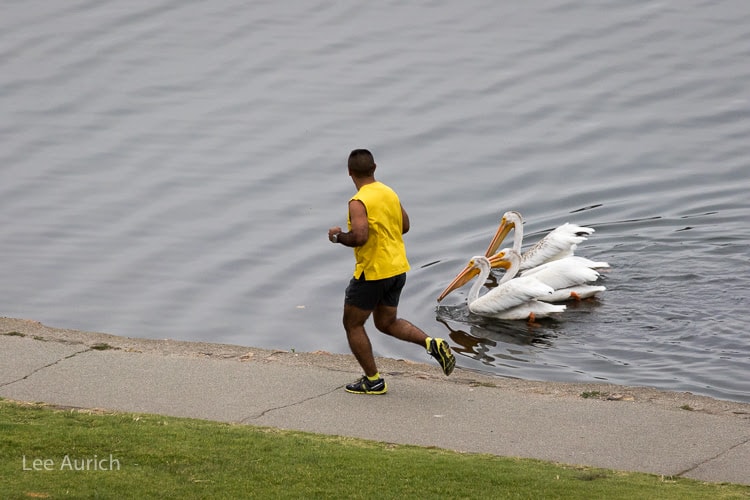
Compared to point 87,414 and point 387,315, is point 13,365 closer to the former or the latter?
point 87,414

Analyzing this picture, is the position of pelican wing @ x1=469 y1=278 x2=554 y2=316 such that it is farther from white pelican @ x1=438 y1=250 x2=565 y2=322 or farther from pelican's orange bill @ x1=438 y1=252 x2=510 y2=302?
pelican's orange bill @ x1=438 y1=252 x2=510 y2=302

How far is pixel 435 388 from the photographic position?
8898mm

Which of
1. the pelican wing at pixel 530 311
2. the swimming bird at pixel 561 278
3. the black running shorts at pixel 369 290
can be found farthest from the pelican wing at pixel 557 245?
the black running shorts at pixel 369 290

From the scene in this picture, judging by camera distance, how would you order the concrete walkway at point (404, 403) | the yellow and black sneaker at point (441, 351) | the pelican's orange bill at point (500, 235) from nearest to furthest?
the concrete walkway at point (404, 403)
the yellow and black sneaker at point (441, 351)
the pelican's orange bill at point (500, 235)

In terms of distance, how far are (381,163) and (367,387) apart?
29.7 feet

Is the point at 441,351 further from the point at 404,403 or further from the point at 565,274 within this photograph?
the point at 565,274

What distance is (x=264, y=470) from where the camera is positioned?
675cm

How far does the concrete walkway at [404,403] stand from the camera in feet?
24.6

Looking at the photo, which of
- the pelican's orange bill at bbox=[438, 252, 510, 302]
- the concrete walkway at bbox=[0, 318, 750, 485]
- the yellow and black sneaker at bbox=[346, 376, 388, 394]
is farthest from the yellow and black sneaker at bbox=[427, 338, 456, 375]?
the pelican's orange bill at bbox=[438, 252, 510, 302]

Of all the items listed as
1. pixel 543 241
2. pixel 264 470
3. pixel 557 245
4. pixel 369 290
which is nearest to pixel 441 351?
pixel 369 290

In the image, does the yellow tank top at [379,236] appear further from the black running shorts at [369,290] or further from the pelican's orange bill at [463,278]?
the pelican's orange bill at [463,278]

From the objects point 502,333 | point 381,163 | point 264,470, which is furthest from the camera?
point 381,163

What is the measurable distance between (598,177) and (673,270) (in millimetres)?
3397

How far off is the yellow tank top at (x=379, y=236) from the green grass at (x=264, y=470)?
143 centimetres
